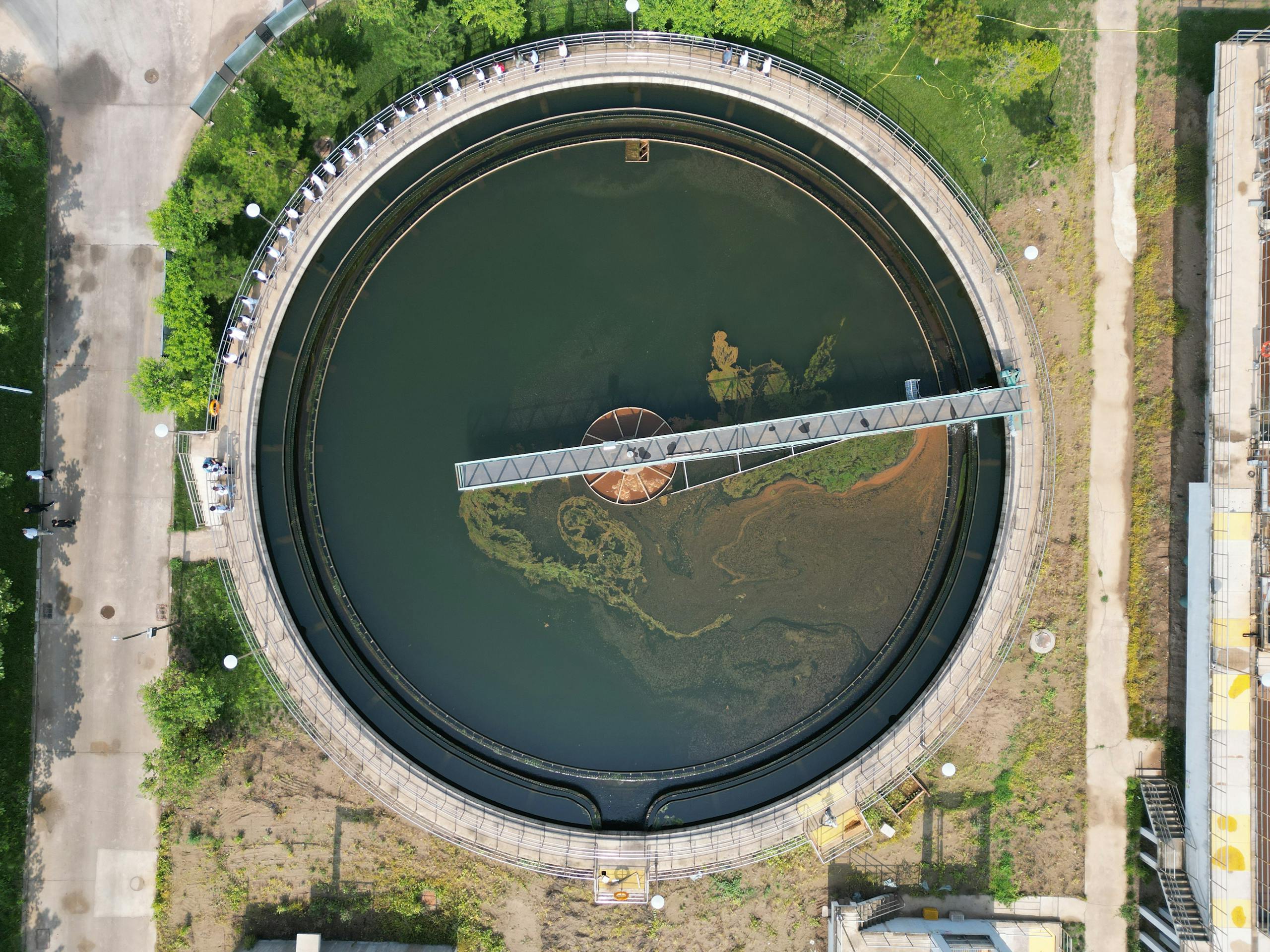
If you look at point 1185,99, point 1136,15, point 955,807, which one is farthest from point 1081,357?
point 955,807

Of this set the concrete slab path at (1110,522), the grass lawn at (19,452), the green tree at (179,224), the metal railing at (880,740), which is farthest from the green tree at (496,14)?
the concrete slab path at (1110,522)

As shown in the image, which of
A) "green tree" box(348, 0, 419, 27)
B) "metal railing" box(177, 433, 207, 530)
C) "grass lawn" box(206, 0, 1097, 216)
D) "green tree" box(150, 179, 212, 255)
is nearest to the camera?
"green tree" box(150, 179, 212, 255)

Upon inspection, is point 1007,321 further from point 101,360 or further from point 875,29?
point 101,360

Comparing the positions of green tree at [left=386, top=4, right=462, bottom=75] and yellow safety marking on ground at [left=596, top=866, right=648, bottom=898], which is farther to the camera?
yellow safety marking on ground at [left=596, top=866, right=648, bottom=898]

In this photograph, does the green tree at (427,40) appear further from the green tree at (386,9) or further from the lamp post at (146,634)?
the lamp post at (146,634)

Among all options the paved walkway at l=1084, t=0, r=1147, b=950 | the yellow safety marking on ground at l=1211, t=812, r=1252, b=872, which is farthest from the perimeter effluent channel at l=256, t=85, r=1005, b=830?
the yellow safety marking on ground at l=1211, t=812, r=1252, b=872

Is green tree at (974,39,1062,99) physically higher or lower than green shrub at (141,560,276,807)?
higher

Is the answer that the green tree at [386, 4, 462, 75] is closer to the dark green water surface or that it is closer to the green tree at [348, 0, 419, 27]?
the green tree at [348, 0, 419, 27]
